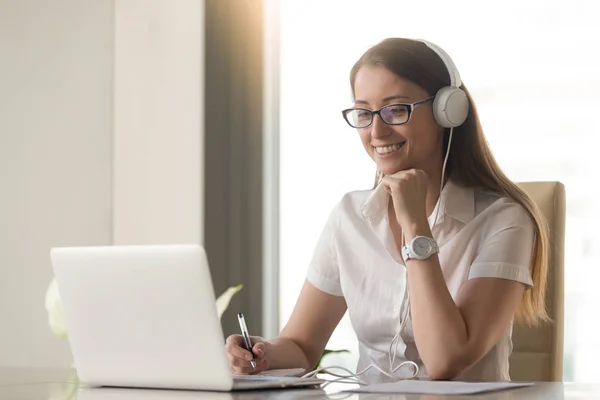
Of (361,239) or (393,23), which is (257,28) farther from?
(361,239)

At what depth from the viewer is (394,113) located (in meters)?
1.72

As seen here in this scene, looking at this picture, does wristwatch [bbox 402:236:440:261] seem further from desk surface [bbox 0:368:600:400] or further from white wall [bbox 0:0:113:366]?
white wall [bbox 0:0:113:366]

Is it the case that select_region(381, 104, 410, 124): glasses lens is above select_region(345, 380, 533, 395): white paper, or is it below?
above

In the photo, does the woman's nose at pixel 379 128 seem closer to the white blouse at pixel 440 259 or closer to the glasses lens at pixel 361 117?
the glasses lens at pixel 361 117

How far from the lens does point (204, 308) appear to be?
1151 millimetres

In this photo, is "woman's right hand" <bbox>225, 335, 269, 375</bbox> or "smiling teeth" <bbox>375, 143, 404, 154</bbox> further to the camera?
"smiling teeth" <bbox>375, 143, 404, 154</bbox>

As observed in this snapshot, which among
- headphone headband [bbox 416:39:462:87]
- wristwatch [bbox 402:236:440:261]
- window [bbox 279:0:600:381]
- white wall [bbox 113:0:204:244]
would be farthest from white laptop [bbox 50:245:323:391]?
white wall [bbox 113:0:204:244]

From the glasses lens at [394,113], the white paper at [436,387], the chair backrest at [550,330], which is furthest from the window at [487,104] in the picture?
the white paper at [436,387]

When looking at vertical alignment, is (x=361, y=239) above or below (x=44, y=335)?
above

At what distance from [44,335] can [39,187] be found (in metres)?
0.55

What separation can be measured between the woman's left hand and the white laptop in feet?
1.46

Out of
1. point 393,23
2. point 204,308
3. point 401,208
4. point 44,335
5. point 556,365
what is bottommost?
point 44,335

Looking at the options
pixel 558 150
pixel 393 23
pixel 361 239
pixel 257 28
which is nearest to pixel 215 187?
pixel 257 28

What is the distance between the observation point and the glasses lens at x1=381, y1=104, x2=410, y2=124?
1710 mm
